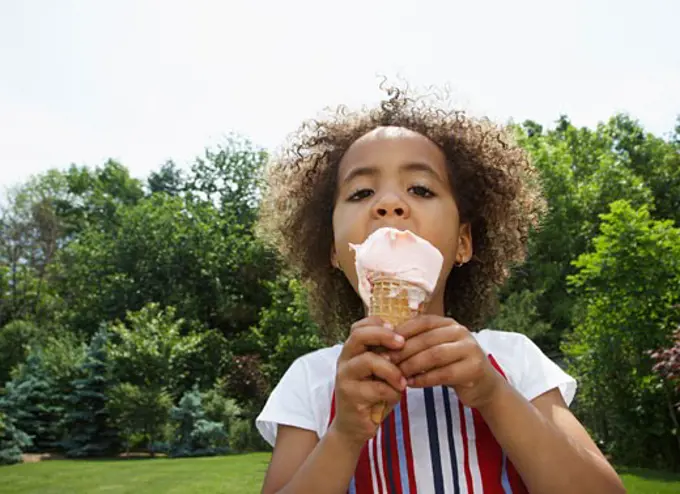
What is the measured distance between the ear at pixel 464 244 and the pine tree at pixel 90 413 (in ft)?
56.6

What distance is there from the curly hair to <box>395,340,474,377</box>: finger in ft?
3.21

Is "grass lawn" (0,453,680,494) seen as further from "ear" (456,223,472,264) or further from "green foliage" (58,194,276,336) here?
"green foliage" (58,194,276,336)

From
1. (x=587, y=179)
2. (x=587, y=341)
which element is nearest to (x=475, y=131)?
(x=587, y=341)

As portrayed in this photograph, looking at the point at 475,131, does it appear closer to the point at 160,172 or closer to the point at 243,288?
the point at 243,288

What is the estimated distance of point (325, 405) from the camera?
1.91m

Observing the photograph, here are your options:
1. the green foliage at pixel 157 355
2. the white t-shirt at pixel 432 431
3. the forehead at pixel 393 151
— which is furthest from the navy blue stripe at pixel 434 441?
the green foliage at pixel 157 355

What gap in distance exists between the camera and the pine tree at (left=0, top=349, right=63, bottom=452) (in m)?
18.1

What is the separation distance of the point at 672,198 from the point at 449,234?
84.5ft

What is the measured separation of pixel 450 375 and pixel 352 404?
217 millimetres

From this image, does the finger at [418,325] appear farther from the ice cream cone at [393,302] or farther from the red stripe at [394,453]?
the red stripe at [394,453]

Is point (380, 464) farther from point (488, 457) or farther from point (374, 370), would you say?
point (374, 370)

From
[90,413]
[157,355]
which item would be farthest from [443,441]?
[157,355]

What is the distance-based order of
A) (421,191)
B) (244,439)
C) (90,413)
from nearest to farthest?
(421,191)
(244,439)
(90,413)

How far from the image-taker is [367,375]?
55.2 inches
